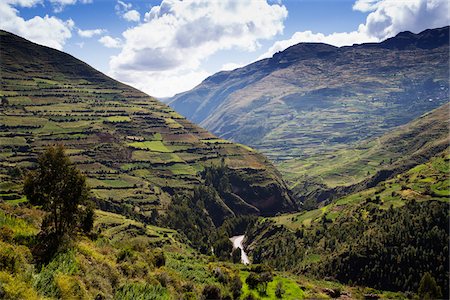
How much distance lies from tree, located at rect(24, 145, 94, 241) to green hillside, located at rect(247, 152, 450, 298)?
361 ft

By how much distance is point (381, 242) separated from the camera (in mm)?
140375

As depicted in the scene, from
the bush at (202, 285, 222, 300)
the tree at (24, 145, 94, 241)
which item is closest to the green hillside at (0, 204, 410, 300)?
the bush at (202, 285, 222, 300)

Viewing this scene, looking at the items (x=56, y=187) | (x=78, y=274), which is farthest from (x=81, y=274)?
(x=56, y=187)

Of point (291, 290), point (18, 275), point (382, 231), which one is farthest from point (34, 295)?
point (382, 231)

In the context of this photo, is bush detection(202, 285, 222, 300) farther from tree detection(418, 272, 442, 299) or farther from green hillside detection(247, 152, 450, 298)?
green hillside detection(247, 152, 450, 298)

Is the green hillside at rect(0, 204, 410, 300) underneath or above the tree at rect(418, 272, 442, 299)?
above

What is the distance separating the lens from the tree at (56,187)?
4484 centimetres

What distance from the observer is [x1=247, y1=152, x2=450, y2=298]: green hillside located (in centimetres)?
12631

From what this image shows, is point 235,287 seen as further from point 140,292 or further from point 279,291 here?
point 140,292

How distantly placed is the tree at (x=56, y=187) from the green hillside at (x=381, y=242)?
110 m

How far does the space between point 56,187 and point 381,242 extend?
12651cm

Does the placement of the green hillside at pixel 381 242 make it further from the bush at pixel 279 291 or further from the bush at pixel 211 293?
the bush at pixel 211 293

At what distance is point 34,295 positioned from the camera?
28219 millimetres

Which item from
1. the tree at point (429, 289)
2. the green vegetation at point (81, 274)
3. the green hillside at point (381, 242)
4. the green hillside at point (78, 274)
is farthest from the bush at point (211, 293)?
the green hillside at point (381, 242)
